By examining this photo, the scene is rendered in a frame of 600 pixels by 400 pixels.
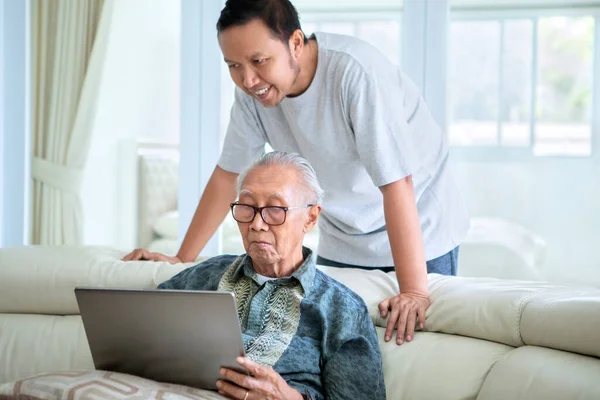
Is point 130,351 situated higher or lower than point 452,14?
lower

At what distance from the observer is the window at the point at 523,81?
3.41 metres

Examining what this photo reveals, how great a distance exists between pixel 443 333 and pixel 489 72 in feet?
5.68

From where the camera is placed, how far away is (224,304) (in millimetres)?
1565

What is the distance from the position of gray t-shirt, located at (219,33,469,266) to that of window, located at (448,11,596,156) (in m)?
1.19

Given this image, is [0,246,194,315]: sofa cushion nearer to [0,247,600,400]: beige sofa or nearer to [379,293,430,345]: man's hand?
[0,247,600,400]: beige sofa

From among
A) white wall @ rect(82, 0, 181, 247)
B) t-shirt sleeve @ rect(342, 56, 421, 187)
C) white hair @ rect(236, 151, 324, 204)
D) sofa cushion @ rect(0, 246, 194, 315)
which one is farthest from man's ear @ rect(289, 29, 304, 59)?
white wall @ rect(82, 0, 181, 247)

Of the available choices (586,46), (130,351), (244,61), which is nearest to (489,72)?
(586,46)

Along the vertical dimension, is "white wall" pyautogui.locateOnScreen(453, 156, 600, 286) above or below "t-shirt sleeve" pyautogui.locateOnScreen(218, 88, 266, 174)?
below

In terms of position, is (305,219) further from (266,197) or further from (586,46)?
(586,46)

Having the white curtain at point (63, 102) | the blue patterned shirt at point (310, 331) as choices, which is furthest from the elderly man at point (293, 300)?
the white curtain at point (63, 102)

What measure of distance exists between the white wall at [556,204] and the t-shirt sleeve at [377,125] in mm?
1522

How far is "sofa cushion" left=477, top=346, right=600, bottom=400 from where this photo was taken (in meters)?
1.60

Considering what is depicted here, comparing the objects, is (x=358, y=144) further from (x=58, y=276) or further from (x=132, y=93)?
(x=132, y=93)

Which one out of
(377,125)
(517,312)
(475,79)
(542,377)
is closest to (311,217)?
(377,125)
